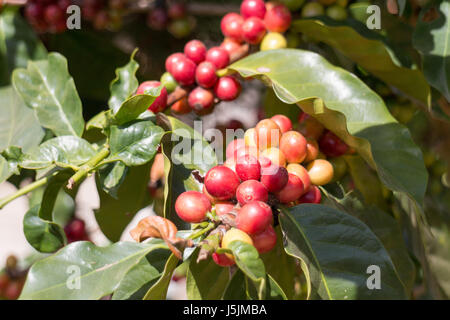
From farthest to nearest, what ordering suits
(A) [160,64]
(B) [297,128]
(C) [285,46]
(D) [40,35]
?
(A) [160,64] → (D) [40,35] → (C) [285,46] → (B) [297,128]

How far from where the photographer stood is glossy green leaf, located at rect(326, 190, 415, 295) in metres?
1.00

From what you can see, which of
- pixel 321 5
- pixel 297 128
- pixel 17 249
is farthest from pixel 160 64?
pixel 17 249

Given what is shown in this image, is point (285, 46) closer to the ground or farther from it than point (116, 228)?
farther from it

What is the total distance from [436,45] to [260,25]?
37 centimetres

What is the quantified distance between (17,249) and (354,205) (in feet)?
10.8

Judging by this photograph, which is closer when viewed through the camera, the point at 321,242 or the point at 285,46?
the point at 321,242

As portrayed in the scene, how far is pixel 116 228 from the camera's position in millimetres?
1115

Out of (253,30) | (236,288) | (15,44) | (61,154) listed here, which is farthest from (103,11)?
(236,288)

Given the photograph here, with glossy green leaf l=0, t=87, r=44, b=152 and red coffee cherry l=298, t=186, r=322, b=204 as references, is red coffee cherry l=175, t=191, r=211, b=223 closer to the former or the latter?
red coffee cherry l=298, t=186, r=322, b=204

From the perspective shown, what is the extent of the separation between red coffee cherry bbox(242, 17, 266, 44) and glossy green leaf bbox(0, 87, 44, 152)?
1.59 feet

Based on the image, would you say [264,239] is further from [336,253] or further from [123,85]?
[123,85]

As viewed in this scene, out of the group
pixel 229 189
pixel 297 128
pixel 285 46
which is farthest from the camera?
pixel 285 46

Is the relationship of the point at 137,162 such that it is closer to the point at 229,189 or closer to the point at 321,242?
the point at 229,189

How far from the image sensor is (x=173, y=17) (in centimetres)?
157
